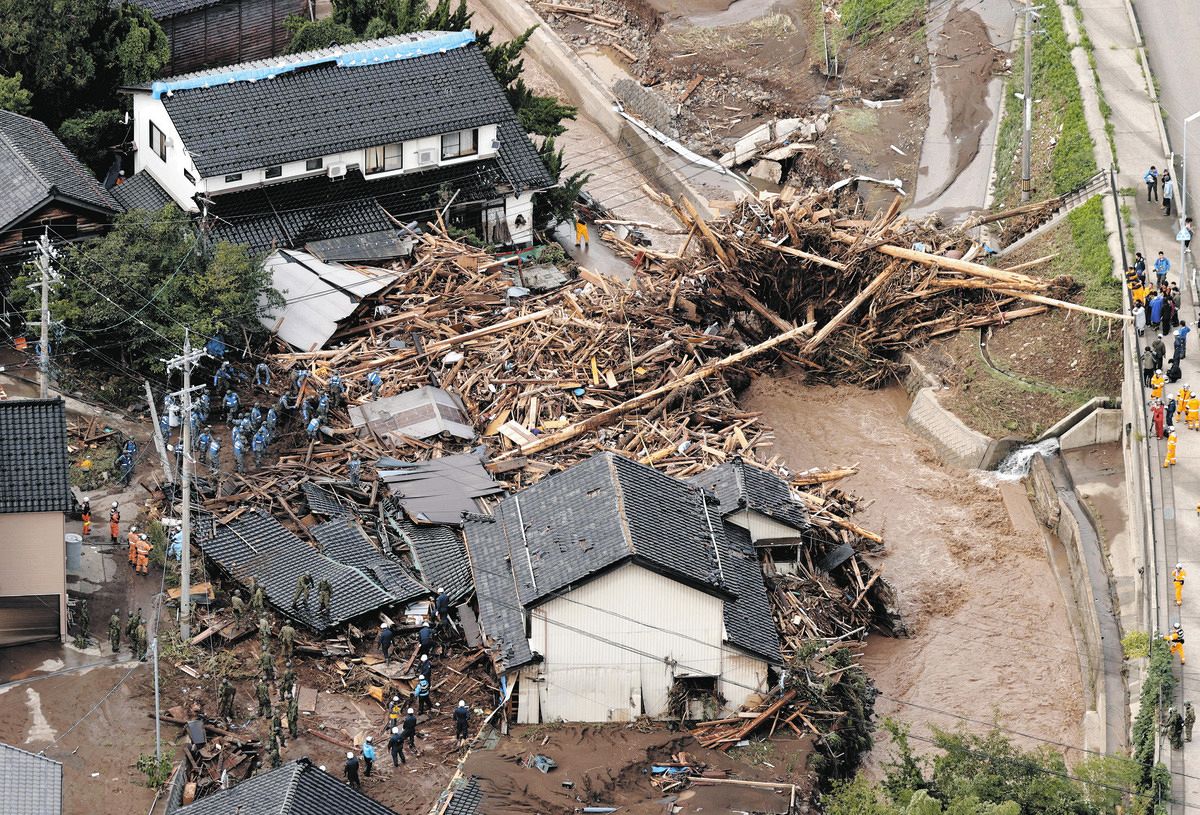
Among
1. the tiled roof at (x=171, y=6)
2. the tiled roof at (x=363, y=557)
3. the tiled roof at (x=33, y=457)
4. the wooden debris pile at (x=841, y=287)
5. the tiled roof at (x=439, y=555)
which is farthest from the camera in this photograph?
the tiled roof at (x=171, y=6)

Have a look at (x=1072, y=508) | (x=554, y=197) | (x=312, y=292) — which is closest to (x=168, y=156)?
Result: (x=312, y=292)

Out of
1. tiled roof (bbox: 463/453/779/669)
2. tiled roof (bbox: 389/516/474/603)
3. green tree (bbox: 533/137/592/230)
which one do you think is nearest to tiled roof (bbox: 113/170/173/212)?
green tree (bbox: 533/137/592/230)

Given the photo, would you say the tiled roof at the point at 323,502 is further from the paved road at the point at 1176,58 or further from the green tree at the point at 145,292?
the paved road at the point at 1176,58

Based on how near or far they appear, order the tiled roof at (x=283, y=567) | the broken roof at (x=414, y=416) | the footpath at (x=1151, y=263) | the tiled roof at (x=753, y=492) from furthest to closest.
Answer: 1. the broken roof at (x=414, y=416)
2. the tiled roof at (x=753, y=492)
3. the tiled roof at (x=283, y=567)
4. the footpath at (x=1151, y=263)

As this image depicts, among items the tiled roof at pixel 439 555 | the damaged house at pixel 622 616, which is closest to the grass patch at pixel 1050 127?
the damaged house at pixel 622 616

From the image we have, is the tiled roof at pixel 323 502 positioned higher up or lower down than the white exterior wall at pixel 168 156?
lower down

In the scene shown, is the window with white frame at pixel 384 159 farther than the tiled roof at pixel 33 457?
Yes

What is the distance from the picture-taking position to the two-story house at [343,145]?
59594mm

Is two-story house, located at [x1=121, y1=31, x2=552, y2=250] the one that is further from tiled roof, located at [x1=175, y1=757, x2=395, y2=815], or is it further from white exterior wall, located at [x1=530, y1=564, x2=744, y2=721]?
tiled roof, located at [x1=175, y1=757, x2=395, y2=815]

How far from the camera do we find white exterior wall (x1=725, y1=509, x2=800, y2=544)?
48.1 m

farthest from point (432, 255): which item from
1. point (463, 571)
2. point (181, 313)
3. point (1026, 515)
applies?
point (1026, 515)

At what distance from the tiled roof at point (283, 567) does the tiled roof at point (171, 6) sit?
2313cm

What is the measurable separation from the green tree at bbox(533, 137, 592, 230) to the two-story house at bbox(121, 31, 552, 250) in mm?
581

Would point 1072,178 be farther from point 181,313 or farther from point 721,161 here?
point 181,313
